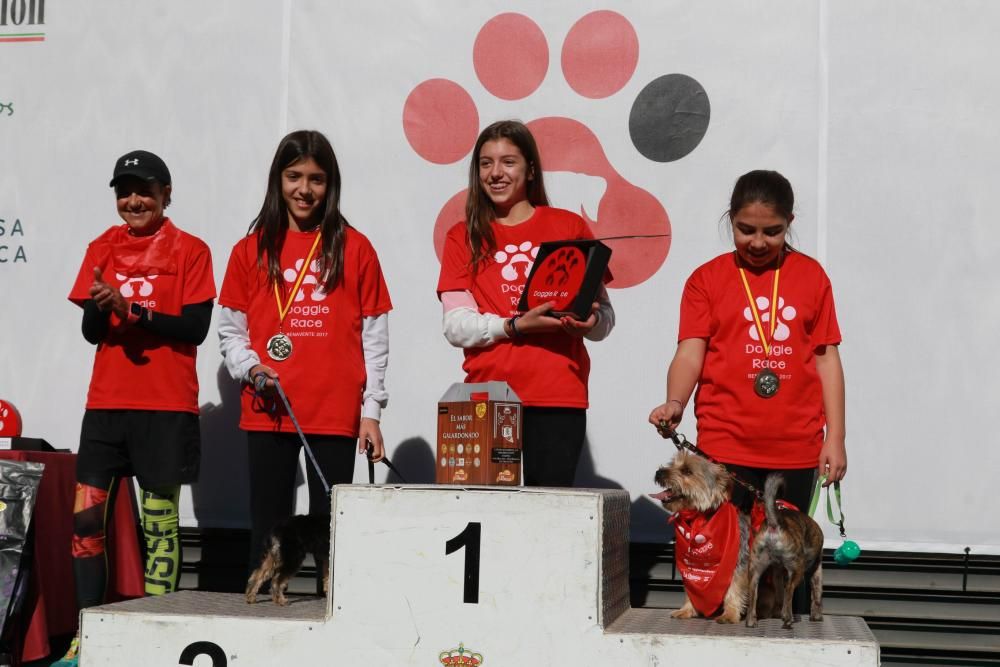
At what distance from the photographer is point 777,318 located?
137 inches

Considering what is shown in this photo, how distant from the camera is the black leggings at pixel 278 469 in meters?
3.74

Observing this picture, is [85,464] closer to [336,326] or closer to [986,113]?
[336,326]

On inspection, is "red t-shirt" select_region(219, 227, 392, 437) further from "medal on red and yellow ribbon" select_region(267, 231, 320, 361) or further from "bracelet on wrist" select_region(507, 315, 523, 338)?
"bracelet on wrist" select_region(507, 315, 523, 338)

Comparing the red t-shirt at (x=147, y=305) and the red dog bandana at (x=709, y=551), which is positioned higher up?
the red t-shirt at (x=147, y=305)

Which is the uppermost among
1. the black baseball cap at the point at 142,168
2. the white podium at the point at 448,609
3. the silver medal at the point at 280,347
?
the black baseball cap at the point at 142,168

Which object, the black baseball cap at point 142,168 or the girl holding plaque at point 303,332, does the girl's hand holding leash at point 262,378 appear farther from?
the black baseball cap at point 142,168

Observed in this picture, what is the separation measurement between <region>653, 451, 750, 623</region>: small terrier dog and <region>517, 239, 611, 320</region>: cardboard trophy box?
64 centimetres

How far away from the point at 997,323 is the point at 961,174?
1.88ft

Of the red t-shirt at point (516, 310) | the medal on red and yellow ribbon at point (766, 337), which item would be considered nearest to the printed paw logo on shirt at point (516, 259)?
the red t-shirt at point (516, 310)

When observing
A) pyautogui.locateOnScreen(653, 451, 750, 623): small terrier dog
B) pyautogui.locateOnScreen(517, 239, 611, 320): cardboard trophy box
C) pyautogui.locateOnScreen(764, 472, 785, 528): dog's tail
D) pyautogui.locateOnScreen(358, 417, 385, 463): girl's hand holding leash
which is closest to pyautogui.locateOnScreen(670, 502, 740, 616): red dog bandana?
pyautogui.locateOnScreen(653, 451, 750, 623): small terrier dog

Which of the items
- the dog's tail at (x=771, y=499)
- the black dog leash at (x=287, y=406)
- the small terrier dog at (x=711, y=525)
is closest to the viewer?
the dog's tail at (x=771, y=499)

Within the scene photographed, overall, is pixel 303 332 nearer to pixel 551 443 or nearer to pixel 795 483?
pixel 551 443

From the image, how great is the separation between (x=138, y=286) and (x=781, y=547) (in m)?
2.34

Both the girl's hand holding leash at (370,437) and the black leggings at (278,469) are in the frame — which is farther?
the girl's hand holding leash at (370,437)
